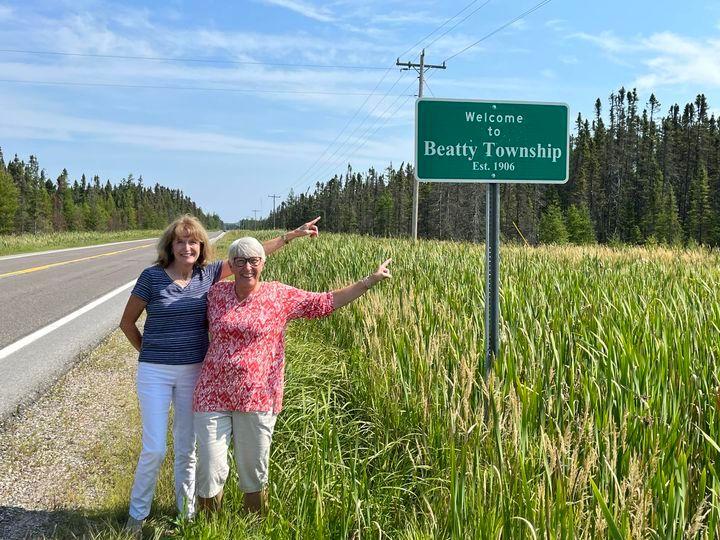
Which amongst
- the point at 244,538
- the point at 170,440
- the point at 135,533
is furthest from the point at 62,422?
the point at 244,538

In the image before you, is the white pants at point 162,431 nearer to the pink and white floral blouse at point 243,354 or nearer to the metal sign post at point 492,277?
the pink and white floral blouse at point 243,354

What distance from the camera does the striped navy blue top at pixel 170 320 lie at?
2.79 m

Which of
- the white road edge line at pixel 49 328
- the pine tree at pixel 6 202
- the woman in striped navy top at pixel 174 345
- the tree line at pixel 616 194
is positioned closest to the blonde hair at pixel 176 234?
the woman in striped navy top at pixel 174 345

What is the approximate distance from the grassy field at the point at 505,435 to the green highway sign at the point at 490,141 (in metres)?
0.92

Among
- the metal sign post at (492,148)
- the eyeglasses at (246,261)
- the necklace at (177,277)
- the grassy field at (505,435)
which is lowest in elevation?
the grassy field at (505,435)

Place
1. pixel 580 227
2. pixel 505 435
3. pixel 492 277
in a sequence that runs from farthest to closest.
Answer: pixel 580 227, pixel 492 277, pixel 505 435

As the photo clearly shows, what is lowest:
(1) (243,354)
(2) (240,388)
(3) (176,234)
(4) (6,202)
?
(2) (240,388)

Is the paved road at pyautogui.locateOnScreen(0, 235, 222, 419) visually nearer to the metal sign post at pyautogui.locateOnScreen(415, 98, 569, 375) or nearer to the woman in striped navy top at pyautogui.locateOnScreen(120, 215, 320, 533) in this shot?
the woman in striped navy top at pyautogui.locateOnScreen(120, 215, 320, 533)

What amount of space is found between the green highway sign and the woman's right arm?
160 cm

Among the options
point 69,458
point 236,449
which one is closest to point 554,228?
point 69,458

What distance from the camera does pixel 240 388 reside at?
257 centimetres

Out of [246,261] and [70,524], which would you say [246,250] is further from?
[70,524]

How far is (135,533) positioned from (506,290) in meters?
3.14

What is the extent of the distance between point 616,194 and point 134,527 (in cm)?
7802
